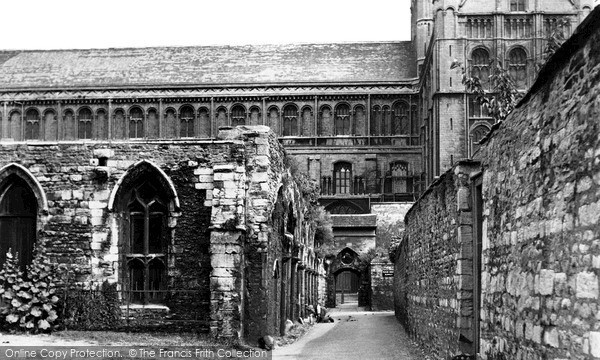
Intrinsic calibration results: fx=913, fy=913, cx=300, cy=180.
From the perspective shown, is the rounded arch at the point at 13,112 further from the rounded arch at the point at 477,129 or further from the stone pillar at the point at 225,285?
the stone pillar at the point at 225,285

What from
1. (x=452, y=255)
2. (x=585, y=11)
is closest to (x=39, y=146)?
(x=452, y=255)

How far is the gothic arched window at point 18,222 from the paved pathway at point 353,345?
552 centimetres

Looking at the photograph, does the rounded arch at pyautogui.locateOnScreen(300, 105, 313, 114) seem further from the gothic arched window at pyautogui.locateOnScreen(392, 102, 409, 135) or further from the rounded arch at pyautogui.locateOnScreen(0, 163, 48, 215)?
the rounded arch at pyautogui.locateOnScreen(0, 163, 48, 215)

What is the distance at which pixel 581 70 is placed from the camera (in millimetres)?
6598

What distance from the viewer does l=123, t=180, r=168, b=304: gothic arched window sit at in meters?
18.3

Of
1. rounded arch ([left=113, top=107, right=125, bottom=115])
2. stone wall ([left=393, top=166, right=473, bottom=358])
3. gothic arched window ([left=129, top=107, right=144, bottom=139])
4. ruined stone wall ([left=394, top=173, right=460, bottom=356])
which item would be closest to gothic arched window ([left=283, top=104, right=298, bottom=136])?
gothic arched window ([left=129, top=107, right=144, bottom=139])

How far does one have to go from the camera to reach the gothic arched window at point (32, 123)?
67625 mm

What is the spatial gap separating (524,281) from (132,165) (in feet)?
37.3

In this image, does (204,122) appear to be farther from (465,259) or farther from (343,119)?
(465,259)

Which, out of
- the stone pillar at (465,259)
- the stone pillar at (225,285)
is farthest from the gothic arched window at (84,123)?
the stone pillar at (465,259)

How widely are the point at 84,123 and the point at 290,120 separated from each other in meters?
15.4

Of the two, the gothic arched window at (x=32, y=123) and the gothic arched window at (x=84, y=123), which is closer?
the gothic arched window at (x=32, y=123)

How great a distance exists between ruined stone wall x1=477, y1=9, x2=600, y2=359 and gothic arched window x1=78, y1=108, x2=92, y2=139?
199ft

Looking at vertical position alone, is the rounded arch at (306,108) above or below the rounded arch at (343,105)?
below
